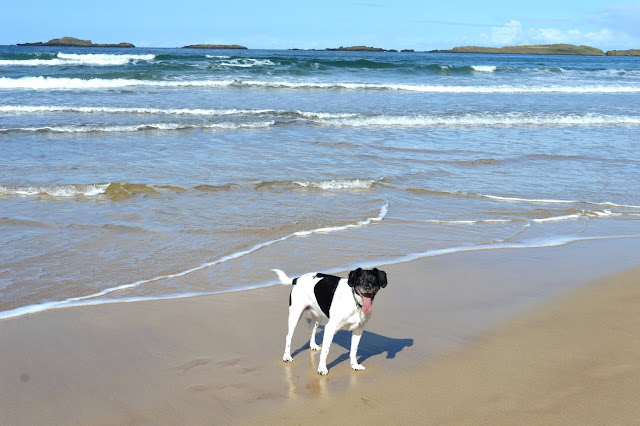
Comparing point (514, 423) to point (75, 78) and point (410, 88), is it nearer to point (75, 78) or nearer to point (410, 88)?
point (410, 88)

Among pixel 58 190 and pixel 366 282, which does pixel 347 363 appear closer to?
pixel 366 282

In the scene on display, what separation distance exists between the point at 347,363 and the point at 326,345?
1.16 ft

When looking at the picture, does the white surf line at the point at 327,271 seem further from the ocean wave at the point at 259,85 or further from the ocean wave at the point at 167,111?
the ocean wave at the point at 259,85

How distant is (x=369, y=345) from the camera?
523 cm

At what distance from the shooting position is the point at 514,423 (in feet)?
13.2

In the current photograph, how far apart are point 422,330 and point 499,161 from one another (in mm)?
9510

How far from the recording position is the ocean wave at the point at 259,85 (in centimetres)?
3120

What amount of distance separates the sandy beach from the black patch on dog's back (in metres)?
0.49

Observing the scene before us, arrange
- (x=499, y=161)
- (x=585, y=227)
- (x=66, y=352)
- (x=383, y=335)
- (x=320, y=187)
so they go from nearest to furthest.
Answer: (x=66, y=352)
(x=383, y=335)
(x=585, y=227)
(x=320, y=187)
(x=499, y=161)

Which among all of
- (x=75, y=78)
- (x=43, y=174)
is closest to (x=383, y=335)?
(x=43, y=174)

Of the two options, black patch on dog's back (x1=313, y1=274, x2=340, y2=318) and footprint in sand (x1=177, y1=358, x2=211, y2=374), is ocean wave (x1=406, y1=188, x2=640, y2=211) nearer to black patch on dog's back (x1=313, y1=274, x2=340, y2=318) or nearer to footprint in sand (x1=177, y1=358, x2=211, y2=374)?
black patch on dog's back (x1=313, y1=274, x2=340, y2=318)

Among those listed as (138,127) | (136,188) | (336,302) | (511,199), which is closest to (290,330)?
(336,302)

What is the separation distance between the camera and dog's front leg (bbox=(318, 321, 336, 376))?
465cm

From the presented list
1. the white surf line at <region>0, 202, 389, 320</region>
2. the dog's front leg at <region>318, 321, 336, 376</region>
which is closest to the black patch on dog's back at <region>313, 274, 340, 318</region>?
the dog's front leg at <region>318, 321, 336, 376</region>
